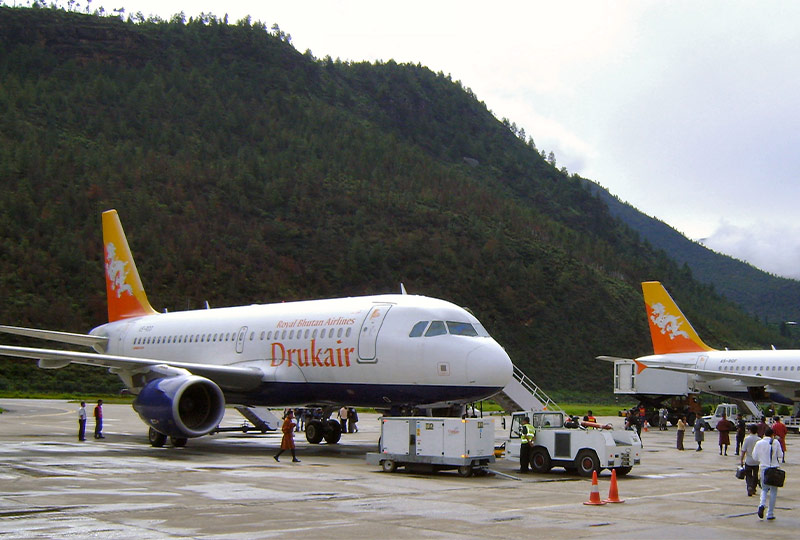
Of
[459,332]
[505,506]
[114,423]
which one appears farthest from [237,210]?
[505,506]

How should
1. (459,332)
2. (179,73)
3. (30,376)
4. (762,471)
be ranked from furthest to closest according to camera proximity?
(179,73), (30,376), (459,332), (762,471)

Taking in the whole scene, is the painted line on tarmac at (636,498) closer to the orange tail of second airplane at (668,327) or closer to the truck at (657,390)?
the truck at (657,390)

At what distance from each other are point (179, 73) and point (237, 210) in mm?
44160

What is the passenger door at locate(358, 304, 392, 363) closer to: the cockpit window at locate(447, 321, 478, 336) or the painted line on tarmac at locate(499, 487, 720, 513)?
the cockpit window at locate(447, 321, 478, 336)

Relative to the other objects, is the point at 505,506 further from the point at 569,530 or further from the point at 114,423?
the point at 114,423

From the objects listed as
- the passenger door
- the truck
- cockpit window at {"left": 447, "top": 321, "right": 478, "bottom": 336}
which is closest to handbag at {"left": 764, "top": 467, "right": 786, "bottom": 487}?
cockpit window at {"left": 447, "top": 321, "right": 478, "bottom": 336}

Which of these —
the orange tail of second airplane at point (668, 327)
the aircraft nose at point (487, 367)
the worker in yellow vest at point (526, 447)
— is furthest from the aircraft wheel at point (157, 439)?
the orange tail of second airplane at point (668, 327)

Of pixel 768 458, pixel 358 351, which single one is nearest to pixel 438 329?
pixel 358 351

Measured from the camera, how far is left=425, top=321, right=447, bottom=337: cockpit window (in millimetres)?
22406

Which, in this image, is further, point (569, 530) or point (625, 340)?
point (625, 340)

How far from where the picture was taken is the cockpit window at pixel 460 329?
22562mm

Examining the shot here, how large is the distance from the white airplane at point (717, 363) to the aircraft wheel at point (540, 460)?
24.0 m

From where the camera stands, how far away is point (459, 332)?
22641mm

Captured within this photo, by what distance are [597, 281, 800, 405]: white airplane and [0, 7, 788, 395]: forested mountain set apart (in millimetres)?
31845
